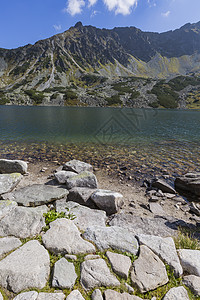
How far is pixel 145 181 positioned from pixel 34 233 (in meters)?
9.84

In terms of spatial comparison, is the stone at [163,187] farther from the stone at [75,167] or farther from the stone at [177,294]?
the stone at [177,294]

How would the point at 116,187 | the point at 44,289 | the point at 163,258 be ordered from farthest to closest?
the point at 116,187, the point at 163,258, the point at 44,289

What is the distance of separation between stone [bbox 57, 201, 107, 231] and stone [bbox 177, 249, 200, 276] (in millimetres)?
3197

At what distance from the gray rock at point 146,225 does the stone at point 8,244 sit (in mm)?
4099

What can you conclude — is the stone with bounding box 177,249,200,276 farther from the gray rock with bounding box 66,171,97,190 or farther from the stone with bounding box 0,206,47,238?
the gray rock with bounding box 66,171,97,190

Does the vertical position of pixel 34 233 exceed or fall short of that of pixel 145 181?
it exceeds it

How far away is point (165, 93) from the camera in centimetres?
19775

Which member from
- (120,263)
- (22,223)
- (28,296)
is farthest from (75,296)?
(22,223)

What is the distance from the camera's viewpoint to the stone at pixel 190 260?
4363 millimetres

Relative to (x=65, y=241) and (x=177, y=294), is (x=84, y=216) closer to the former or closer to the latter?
(x=65, y=241)

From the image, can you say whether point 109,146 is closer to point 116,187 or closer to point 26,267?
point 116,187

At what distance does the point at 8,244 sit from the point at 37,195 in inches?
150

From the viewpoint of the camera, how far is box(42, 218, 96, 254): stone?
185 inches

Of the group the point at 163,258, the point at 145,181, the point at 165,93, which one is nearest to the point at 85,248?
the point at 163,258
